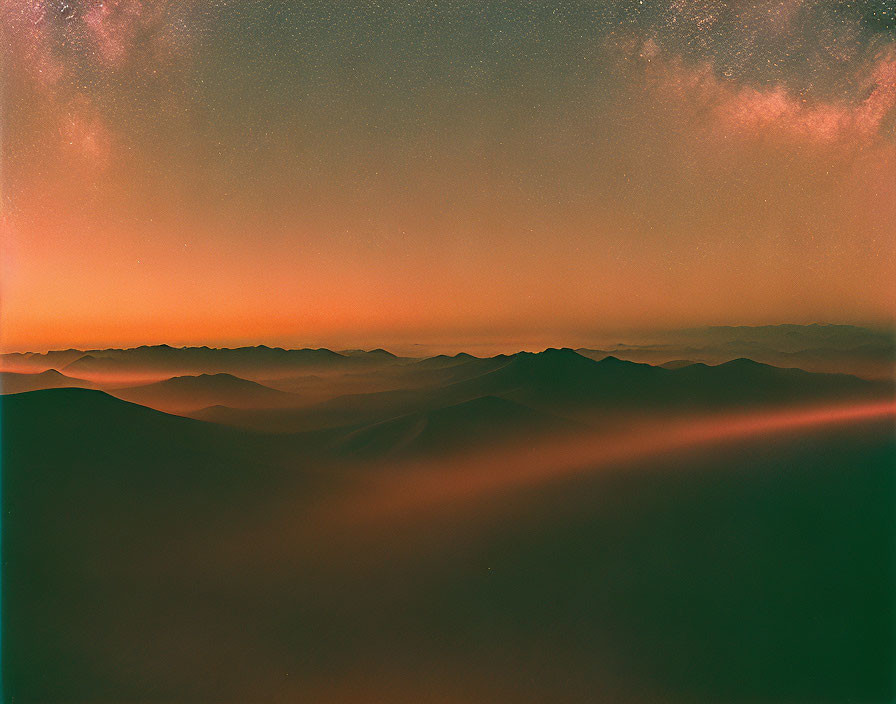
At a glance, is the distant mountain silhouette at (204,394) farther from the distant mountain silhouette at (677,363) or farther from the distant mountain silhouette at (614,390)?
the distant mountain silhouette at (677,363)

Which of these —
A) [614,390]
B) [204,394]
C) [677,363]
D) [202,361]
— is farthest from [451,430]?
[202,361]

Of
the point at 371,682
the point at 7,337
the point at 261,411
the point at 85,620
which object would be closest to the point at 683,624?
the point at 371,682

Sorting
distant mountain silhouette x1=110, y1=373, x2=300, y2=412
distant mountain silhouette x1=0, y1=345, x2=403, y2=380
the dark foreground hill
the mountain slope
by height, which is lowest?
the dark foreground hill

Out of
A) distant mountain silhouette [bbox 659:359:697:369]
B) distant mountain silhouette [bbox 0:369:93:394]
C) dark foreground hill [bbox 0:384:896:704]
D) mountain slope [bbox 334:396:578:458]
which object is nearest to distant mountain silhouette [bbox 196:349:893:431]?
distant mountain silhouette [bbox 659:359:697:369]

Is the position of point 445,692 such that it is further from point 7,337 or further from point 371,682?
point 7,337

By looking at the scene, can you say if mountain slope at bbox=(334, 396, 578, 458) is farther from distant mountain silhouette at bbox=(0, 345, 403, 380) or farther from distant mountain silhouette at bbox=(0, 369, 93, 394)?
distant mountain silhouette at bbox=(0, 369, 93, 394)

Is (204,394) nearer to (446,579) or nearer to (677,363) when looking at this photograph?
(446,579)
